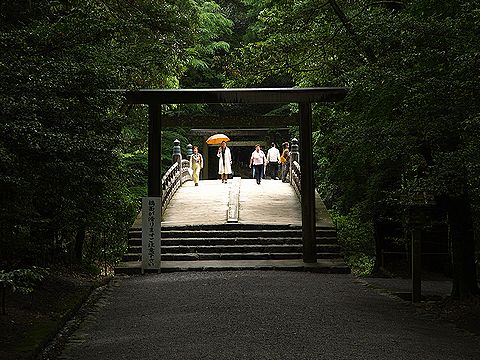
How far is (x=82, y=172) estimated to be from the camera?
7844mm

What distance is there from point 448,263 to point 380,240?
152cm

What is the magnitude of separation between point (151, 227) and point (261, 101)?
11.0 ft

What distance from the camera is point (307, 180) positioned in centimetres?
1393

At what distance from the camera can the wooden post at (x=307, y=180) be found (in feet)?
45.5

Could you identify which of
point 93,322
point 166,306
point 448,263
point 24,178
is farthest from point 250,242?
point 24,178

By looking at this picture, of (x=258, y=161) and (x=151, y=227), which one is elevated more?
(x=258, y=161)

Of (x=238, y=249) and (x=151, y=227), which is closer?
(x=151, y=227)

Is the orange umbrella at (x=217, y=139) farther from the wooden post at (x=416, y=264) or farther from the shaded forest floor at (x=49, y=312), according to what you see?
the wooden post at (x=416, y=264)

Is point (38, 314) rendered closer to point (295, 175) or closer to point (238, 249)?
point (238, 249)

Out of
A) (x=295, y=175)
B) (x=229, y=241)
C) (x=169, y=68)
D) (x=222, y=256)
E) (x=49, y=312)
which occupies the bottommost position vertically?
(x=222, y=256)

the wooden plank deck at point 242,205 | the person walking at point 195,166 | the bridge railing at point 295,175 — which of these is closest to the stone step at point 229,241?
the wooden plank deck at point 242,205

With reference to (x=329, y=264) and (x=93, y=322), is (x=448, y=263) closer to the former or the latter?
(x=329, y=264)

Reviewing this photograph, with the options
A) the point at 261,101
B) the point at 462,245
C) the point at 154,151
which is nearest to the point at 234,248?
the point at 154,151

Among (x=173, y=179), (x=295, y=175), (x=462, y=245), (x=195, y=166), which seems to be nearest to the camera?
(x=462, y=245)
